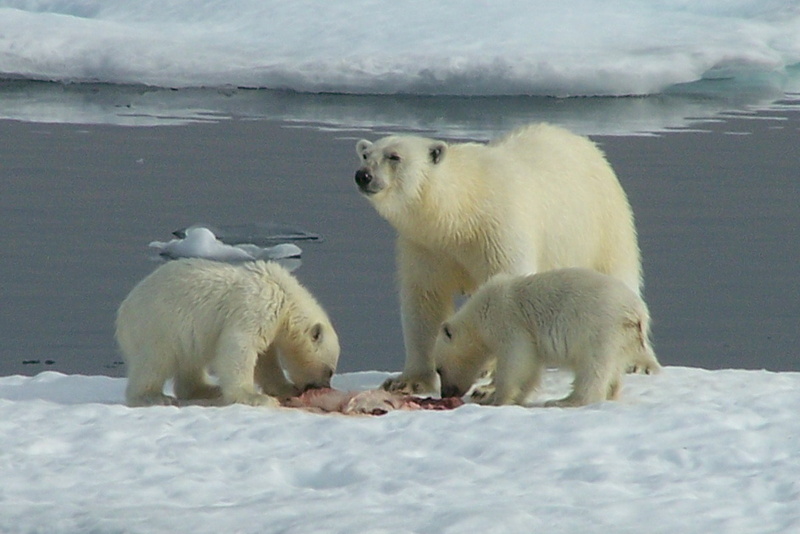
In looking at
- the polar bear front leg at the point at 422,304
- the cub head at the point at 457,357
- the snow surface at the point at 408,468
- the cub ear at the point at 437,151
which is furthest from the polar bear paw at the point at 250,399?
the cub ear at the point at 437,151

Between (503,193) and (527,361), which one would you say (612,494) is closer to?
(527,361)

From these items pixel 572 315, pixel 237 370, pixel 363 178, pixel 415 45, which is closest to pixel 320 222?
pixel 363 178

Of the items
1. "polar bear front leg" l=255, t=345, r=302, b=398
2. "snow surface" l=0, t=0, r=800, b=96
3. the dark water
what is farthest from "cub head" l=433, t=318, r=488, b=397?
"snow surface" l=0, t=0, r=800, b=96

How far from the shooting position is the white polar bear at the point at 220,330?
586 centimetres

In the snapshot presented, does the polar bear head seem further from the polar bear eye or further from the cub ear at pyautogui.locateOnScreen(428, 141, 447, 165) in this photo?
the polar bear eye

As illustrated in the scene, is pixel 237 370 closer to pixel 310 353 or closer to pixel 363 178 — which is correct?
pixel 310 353

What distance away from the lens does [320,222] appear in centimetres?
1090

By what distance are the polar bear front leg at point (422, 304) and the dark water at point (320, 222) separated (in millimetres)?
689

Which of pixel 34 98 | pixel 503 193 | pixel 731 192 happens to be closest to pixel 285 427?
pixel 503 193

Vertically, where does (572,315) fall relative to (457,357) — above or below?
above

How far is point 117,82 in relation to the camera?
1866cm

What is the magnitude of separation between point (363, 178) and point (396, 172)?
17 centimetres

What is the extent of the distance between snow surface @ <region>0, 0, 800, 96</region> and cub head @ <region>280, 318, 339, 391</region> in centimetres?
1098

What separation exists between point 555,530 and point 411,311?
2.81 m
